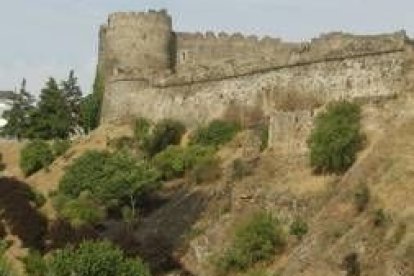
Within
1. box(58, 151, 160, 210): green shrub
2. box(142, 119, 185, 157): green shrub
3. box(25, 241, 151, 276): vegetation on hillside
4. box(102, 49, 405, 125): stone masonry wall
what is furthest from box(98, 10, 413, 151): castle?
box(25, 241, 151, 276): vegetation on hillside

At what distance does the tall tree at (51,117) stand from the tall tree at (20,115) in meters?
1.40

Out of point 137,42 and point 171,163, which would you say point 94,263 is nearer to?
point 171,163

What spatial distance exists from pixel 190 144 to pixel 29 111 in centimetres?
2273

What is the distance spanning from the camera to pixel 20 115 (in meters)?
84.6

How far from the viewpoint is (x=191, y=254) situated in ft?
165

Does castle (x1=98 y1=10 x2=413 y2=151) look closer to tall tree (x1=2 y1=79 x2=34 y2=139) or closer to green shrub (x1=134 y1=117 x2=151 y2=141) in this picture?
green shrub (x1=134 y1=117 x2=151 y2=141)

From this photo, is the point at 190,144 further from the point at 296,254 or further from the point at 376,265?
the point at 376,265

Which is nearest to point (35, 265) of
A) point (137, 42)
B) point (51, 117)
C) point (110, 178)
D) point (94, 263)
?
point (94, 263)

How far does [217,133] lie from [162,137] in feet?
14.1

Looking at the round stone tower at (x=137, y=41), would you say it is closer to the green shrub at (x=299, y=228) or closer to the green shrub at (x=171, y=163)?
the green shrub at (x=171, y=163)

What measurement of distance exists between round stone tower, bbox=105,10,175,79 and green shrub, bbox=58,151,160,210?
38.7 feet

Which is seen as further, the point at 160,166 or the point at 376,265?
the point at 160,166

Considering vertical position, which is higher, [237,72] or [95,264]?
[237,72]

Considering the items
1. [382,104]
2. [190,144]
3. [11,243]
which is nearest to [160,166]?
[190,144]
